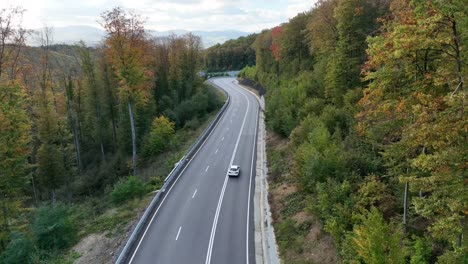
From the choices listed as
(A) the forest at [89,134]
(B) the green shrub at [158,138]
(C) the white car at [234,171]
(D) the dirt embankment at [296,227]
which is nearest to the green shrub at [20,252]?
(A) the forest at [89,134]

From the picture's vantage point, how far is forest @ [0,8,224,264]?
21641 millimetres

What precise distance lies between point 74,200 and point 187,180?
531 inches

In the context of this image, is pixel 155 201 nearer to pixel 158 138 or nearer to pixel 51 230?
pixel 51 230

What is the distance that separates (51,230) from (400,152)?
19274 millimetres

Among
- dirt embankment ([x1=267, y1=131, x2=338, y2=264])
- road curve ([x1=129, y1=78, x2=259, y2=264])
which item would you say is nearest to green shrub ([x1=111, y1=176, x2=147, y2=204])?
road curve ([x1=129, y1=78, x2=259, y2=264])

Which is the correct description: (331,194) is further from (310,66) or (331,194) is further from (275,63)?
(275,63)

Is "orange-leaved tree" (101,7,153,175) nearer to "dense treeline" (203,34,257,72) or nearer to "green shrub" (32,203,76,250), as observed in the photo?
"green shrub" (32,203,76,250)

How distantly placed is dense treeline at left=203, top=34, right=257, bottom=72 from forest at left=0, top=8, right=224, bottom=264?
226 ft

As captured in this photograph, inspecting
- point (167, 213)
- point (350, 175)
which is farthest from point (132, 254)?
point (350, 175)

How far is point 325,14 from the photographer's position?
3484 cm

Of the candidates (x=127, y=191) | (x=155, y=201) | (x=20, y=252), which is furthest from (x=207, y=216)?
(x=20, y=252)

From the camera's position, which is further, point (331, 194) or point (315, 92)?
point (315, 92)

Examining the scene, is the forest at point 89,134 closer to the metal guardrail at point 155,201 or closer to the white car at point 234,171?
the metal guardrail at point 155,201

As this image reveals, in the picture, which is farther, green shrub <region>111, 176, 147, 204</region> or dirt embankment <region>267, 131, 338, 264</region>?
green shrub <region>111, 176, 147, 204</region>
